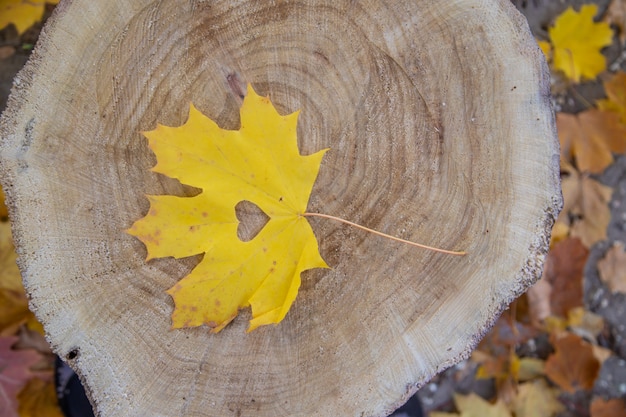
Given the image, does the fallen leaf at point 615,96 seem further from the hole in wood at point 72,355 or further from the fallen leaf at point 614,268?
the hole in wood at point 72,355

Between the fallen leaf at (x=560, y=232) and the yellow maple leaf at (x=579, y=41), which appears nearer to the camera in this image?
the yellow maple leaf at (x=579, y=41)

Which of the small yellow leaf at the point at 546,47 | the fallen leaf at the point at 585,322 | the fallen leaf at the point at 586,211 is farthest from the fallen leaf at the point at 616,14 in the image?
the fallen leaf at the point at 585,322

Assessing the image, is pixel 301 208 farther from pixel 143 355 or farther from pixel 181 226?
pixel 143 355

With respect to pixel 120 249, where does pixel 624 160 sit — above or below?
above

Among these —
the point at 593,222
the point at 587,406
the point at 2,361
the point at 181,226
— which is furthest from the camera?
the point at 587,406

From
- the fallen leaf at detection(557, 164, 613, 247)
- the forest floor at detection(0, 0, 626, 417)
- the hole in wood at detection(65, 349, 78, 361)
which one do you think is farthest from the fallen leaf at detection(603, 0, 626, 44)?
the hole in wood at detection(65, 349, 78, 361)

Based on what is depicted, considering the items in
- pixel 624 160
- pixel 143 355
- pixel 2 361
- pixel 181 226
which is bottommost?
pixel 2 361

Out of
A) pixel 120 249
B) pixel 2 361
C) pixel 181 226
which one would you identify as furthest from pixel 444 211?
pixel 2 361

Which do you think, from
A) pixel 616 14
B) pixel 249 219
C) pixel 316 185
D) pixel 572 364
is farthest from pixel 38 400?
pixel 616 14
